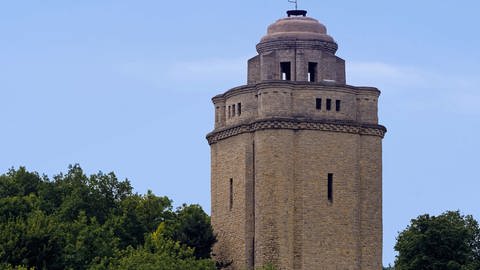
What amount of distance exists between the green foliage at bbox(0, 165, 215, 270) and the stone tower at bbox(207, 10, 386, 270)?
3445 mm

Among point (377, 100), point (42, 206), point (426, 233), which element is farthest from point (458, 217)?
point (42, 206)

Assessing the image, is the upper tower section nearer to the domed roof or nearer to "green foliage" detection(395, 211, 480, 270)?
the domed roof

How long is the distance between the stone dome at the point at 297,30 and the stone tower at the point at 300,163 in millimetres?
55

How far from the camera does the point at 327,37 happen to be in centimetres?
11819

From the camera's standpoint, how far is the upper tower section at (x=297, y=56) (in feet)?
384

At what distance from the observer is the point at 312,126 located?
115 m

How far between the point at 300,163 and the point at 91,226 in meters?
12.4

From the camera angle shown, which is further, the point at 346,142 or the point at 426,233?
the point at 426,233

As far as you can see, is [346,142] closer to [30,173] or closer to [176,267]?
[176,267]

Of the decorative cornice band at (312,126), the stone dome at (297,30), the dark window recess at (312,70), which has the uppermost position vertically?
the stone dome at (297,30)

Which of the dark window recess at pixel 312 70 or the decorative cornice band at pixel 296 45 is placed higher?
the decorative cornice band at pixel 296 45

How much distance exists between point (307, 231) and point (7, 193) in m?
22.5

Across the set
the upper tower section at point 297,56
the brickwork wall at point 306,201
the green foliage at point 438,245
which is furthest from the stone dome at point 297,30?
the green foliage at point 438,245

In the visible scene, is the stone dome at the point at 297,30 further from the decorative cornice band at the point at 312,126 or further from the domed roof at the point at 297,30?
the decorative cornice band at the point at 312,126
